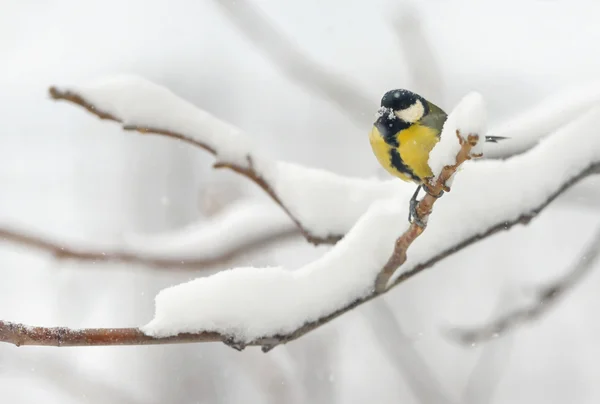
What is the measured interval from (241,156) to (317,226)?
18 centimetres

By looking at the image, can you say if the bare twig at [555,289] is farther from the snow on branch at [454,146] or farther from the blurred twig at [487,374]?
the blurred twig at [487,374]

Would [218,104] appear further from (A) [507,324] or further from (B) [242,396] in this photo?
(A) [507,324]

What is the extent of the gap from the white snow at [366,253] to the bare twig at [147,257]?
309 millimetres

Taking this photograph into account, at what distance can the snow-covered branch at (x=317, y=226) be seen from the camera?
29.0 inches

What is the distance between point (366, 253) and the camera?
0.86 m

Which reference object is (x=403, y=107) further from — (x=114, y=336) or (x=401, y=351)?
(x=401, y=351)

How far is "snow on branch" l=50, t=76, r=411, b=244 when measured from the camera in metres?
0.95

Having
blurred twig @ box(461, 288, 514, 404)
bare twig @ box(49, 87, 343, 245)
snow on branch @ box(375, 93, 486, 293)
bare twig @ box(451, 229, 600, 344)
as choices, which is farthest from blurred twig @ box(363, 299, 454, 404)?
snow on branch @ box(375, 93, 486, 293)

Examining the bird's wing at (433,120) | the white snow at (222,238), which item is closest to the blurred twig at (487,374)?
the bird's wing at (433,120)

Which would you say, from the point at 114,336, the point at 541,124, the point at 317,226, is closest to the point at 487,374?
the point at 541,124

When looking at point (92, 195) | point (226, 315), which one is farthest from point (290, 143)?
point (226, 315)

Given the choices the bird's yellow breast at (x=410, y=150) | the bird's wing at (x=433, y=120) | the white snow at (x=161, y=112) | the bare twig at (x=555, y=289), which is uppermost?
the white snow at (x=161, y=112)

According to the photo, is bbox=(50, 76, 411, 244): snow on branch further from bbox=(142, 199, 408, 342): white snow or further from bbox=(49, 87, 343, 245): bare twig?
bbox=(142, 199, 408, 342): white snow

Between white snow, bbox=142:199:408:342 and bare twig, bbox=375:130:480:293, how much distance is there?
36 millimetres
